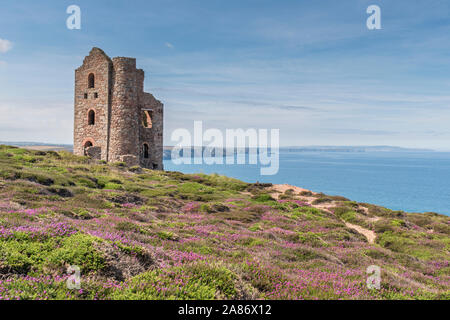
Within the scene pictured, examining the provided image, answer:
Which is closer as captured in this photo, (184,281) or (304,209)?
(184,281)

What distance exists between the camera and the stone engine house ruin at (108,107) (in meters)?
39.7

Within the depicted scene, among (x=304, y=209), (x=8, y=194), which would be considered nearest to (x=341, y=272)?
(x=8, y=194)

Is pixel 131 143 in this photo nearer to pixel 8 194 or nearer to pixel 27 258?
pixel 8 194

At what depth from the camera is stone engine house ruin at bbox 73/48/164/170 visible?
130ft

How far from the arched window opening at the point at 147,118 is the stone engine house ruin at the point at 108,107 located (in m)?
2.09

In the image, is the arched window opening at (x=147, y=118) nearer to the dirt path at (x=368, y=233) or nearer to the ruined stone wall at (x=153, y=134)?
the ruined stone wall at (x=153, y=134)

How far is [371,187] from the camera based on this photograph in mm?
112438

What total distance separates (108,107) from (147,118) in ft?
22.6

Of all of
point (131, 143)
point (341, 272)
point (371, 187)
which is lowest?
point (371, 187)

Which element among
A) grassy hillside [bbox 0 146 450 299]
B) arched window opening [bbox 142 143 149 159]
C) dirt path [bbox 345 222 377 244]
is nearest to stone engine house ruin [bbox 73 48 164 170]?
arched window opening [bbox 142 143 149 159]

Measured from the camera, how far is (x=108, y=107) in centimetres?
3988

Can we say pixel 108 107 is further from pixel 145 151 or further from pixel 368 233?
pixel 368 233

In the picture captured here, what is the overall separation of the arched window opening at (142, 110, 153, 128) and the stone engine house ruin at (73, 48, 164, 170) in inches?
82.4
